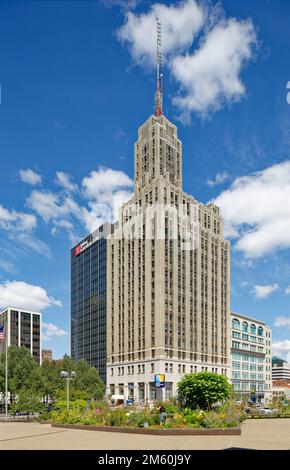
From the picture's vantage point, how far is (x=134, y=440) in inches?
1079

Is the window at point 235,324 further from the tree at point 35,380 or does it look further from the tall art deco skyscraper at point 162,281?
the tree at point 35,380

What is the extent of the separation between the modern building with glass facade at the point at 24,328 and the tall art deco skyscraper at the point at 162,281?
7422 centimetres

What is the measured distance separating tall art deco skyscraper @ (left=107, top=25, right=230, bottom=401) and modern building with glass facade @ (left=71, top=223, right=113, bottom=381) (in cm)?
1693

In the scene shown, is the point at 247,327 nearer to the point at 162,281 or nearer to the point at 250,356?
the point at 250,356

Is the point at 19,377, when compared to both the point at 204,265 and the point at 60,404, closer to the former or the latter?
the point at 60,404

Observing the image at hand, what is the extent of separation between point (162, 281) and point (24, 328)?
100146 millimetres

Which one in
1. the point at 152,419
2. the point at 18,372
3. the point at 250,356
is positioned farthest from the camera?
the point at 250,356

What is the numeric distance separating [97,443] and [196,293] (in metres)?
92.2

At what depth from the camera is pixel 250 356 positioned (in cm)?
15150

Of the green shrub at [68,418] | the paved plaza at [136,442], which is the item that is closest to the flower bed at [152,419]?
the green shrub at [68,418]

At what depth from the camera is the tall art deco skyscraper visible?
347ft

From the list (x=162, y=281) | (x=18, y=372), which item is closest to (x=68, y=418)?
(x=18, y=372)

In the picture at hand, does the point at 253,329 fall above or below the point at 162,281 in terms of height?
below
